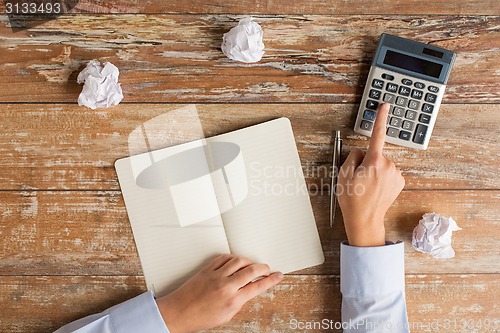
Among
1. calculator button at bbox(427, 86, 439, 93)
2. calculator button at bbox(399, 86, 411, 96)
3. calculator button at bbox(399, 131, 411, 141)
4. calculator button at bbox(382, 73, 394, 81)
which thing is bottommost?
calculator button at bbox(399, 131, 411, 141)

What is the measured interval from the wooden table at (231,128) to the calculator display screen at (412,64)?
42 millimetres

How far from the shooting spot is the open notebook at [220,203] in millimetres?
829

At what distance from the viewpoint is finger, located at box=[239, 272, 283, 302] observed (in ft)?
2.68

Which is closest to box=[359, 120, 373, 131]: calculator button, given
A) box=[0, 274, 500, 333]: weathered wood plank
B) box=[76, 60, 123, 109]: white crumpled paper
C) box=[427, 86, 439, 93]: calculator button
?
box=[427, 86, 439, 93]: calculator button

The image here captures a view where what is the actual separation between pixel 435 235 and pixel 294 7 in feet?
1.43

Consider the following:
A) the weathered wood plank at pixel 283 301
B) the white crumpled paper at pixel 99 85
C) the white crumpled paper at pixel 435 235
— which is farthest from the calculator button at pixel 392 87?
the white crumpled paper at pixel 99 85

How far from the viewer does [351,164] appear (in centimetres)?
80

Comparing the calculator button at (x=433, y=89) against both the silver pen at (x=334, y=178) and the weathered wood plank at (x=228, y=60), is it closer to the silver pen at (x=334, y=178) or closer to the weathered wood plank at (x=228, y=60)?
the weathered wood plank at (x=228, y=60)

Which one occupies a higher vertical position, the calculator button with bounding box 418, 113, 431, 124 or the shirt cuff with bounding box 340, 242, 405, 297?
the calculator button with bounding box 418, 113, 431, 124

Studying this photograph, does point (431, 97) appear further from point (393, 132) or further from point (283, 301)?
point (283, 301)

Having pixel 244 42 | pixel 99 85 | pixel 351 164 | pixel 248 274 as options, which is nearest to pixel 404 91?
pixel 351 164

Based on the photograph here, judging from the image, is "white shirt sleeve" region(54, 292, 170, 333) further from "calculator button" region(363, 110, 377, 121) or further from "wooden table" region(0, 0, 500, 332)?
"calculator button" region(363, 110, 377, 121)

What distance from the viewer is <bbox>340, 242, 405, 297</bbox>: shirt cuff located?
80 centimetres

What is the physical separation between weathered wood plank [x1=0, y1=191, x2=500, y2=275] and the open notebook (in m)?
0.03
